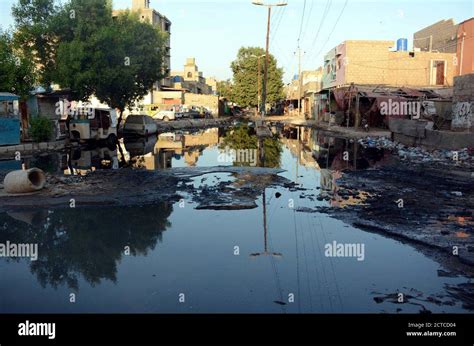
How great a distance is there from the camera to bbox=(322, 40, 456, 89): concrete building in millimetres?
39406

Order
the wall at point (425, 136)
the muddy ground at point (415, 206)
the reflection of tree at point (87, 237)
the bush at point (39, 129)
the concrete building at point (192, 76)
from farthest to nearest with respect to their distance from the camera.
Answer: the concrete building at point (192, 76), the bush at point (39, 129), the wall at point (425, 136), the muddy ground at point (415, 206), the reflection of tree at point (87, 237)

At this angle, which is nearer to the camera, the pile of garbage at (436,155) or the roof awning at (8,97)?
the pile of garbage at (436,155)

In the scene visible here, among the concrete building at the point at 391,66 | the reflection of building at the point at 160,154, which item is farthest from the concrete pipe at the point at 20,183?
the concrete building at the point at 391,66

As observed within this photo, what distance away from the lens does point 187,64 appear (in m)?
114

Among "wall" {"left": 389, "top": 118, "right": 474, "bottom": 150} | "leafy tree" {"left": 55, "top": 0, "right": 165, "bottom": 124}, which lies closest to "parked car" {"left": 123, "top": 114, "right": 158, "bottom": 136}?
"leafy tree" {"left": 55, "top": 0, "right": 165, "bottom": 124}

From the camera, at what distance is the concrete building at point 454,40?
36.7 metres

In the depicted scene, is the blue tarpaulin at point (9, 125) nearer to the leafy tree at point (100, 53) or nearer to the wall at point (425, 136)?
the leafy tree at point (100, 53)

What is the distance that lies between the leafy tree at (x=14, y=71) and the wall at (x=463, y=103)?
68.2 feet

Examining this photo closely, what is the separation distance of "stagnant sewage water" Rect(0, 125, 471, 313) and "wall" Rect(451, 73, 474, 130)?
13151 mm

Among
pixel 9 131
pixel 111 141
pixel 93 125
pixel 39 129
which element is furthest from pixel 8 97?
pixel 111 141

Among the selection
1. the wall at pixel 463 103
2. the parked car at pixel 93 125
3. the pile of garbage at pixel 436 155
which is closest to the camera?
the pile of garbage at pixel 436 155

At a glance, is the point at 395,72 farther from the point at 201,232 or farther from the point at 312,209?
the point at 201,232

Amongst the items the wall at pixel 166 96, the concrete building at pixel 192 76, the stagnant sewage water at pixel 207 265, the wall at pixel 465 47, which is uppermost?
the concrete building at pixel 192 76
